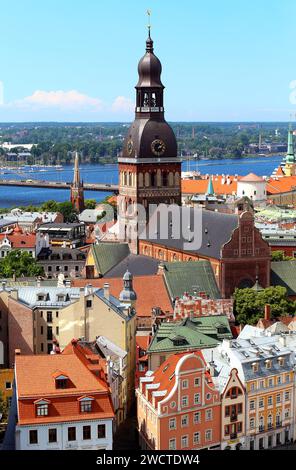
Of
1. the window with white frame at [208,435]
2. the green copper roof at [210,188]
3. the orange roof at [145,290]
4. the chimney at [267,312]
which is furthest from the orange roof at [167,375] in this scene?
the green copper roof at [210,188]

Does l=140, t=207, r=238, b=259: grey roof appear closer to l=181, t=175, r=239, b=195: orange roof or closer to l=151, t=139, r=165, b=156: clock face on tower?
l=151, t=139, r=165, b=156: clock face on tower

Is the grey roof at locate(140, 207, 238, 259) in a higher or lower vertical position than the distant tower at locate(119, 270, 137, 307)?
higher

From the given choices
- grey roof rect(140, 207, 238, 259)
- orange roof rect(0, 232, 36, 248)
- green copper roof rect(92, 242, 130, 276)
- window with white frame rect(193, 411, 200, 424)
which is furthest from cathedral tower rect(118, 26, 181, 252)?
window with white frame rect(193, 411, 200, 424)

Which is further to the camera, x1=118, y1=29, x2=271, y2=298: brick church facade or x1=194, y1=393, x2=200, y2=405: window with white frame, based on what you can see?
x1=118, y1=29, x2=271, y2=298: brick church facade

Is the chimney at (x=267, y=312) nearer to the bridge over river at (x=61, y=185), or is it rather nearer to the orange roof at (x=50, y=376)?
the orange roof at (x=50, y=376)

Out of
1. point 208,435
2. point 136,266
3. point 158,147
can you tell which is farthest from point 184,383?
point 158,147
